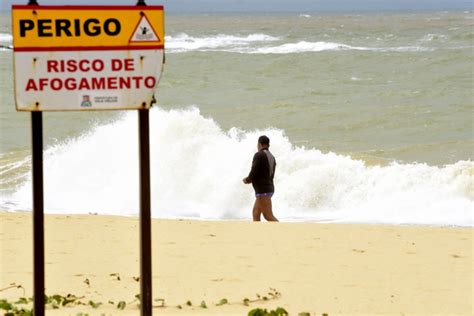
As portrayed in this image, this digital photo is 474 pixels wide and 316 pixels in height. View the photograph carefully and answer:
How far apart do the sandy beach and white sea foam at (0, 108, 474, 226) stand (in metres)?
3.13

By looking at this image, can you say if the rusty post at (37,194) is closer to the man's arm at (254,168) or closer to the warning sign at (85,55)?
the warning sign at (85,55)

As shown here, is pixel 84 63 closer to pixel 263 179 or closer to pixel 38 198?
pixel 38 198

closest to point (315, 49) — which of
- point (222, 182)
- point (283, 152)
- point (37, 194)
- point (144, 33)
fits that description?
point (283, 152)

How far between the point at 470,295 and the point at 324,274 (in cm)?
118

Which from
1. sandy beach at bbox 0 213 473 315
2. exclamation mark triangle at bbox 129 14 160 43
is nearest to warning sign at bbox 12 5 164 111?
exclamation mark triangle at bbox 129 14 160 43

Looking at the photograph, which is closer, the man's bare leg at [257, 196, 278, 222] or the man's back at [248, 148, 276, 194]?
the man's back at [248, 148, 276, 194]

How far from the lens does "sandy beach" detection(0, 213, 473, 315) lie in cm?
693

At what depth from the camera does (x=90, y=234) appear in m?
9.77

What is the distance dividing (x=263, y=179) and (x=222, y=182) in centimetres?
324

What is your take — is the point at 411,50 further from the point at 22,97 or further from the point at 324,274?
the point at 22,97

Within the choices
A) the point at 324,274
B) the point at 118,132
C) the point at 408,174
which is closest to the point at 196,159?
the point at 118,132

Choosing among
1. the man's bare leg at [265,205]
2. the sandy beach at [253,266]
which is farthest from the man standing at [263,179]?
the sandy beach at [253,266]

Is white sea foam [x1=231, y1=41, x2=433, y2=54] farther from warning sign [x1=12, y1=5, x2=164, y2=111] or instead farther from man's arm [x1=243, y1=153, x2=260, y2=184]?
warning sign [x1=12, y1=5, x2=164, y2=111]

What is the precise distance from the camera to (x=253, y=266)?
8211 mm
